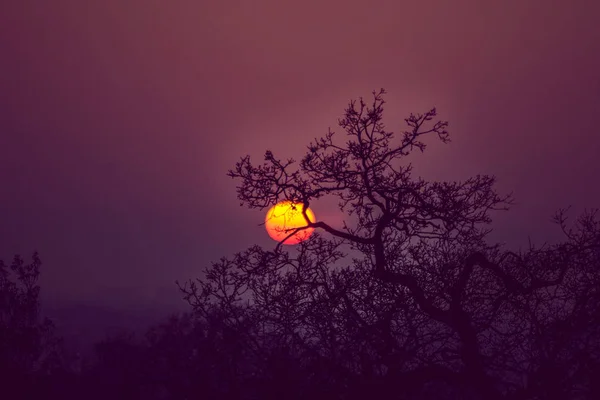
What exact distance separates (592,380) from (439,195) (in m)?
4.73

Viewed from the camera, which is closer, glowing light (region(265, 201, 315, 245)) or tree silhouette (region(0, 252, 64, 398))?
glowing light (region(265, 201, 315, 245))

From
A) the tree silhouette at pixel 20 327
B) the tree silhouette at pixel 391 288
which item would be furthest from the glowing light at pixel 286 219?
the tree silhouette at pixel 20 327

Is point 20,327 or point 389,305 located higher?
point 20,327

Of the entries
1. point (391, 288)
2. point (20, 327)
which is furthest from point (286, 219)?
point (20, 327)

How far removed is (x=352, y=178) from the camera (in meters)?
11.0

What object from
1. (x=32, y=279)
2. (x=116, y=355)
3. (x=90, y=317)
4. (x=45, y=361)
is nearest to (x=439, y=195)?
(x=32, y=279)

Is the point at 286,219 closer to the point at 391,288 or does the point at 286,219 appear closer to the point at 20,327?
the point at 391,288

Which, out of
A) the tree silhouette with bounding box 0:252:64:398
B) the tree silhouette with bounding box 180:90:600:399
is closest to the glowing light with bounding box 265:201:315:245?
the tree silhouette with bounding box 180:90:600:399

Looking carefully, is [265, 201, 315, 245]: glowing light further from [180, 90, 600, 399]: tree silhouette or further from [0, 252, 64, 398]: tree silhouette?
[0, 252, 64, 398]: tree silhouette

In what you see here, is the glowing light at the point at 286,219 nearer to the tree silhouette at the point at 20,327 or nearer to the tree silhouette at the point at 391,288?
the tree silhouette at the point at 391,288

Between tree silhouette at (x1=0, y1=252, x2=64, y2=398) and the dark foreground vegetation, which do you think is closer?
the dark foreground vegetation

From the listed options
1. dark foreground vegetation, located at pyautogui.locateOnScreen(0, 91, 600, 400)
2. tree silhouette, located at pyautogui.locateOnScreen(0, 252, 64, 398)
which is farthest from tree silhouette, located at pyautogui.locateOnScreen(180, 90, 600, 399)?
tree silhouette, located at pyautogui.locateOnScreen(0, 252, 64, 398)

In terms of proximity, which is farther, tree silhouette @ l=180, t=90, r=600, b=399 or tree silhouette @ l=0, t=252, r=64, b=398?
tree silhouette @ l=0, t=252, r=64, b=398

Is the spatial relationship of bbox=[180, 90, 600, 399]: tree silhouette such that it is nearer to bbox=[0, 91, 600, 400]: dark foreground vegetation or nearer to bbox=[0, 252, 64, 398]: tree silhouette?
bbox=[0, 91, 600, 400]: dark foreground vegetation
